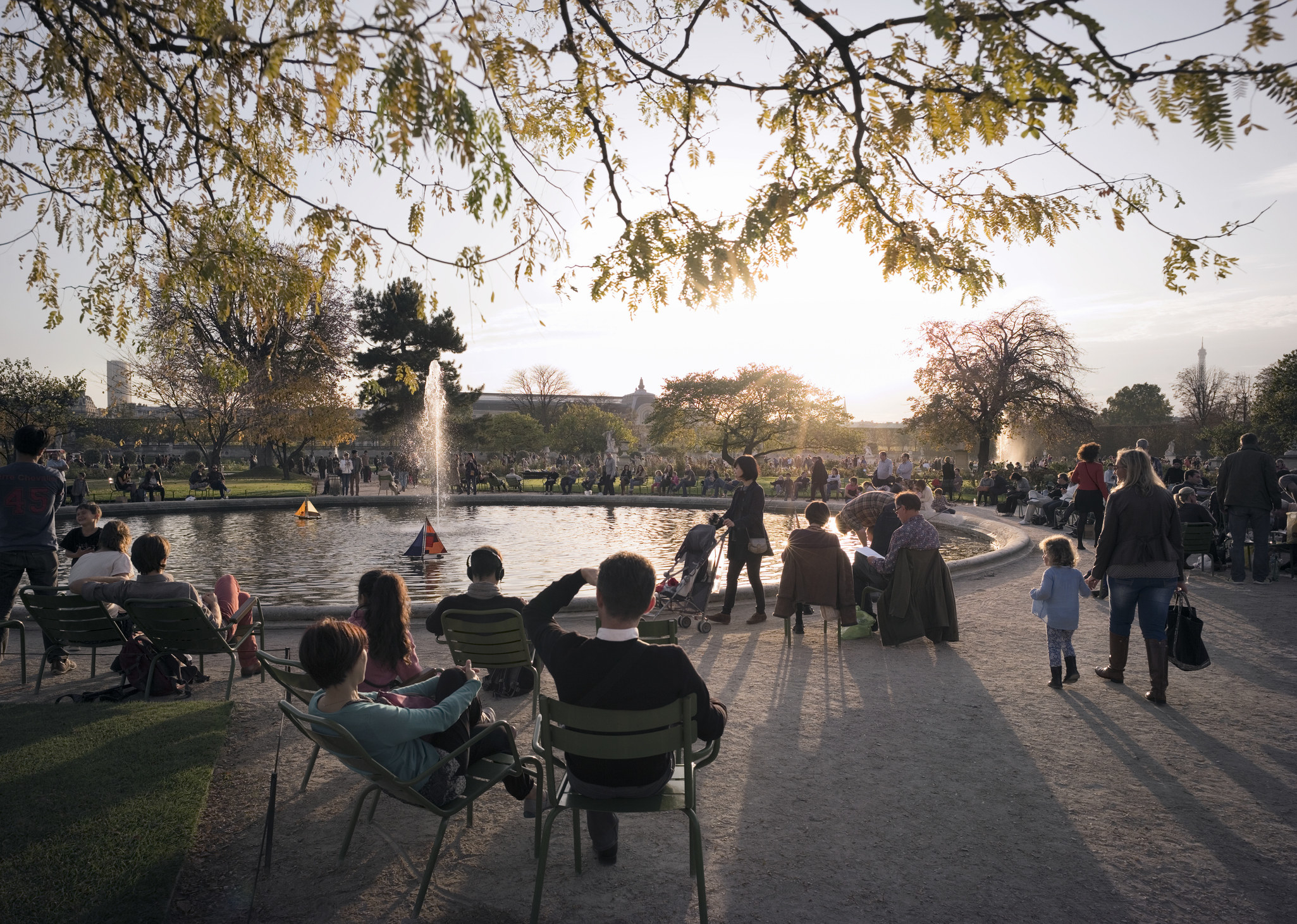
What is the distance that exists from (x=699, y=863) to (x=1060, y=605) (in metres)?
4.41

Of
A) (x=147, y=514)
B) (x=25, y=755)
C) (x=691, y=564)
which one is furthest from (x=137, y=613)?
(x=147, y=514)

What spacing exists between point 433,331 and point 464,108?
4978 centimetres

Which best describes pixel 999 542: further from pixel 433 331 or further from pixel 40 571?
pixel 433 331

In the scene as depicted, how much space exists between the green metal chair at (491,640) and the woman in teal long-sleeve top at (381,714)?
1570mm

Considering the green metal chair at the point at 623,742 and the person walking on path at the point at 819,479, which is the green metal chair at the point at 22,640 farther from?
the person walking on path at the point at 819,479

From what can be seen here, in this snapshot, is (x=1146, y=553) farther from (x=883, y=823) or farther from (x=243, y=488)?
(x=243, y=488)

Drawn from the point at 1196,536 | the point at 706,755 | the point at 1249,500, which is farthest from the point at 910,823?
the point at 1249,500

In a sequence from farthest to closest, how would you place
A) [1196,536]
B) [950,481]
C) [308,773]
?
[950,481], [1196,536], [308,773]

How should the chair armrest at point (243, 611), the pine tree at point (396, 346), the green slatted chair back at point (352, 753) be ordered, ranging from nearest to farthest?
the green slatted chair back at point (352, 753), the chair armrest at point (243, 611), the pine tree at point (396, 346)

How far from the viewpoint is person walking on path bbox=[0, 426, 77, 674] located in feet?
20.9

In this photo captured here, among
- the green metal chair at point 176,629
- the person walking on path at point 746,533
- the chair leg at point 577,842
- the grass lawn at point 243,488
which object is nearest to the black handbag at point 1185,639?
→ the person walking on path at point 746,533

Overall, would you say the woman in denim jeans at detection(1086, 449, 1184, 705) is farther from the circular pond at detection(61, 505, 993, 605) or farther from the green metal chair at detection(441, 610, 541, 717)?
the circular pond at detection(61, 505, 993, 605)

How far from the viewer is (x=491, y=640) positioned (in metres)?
5.33

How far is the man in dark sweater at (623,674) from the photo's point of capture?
3240 millimetres
